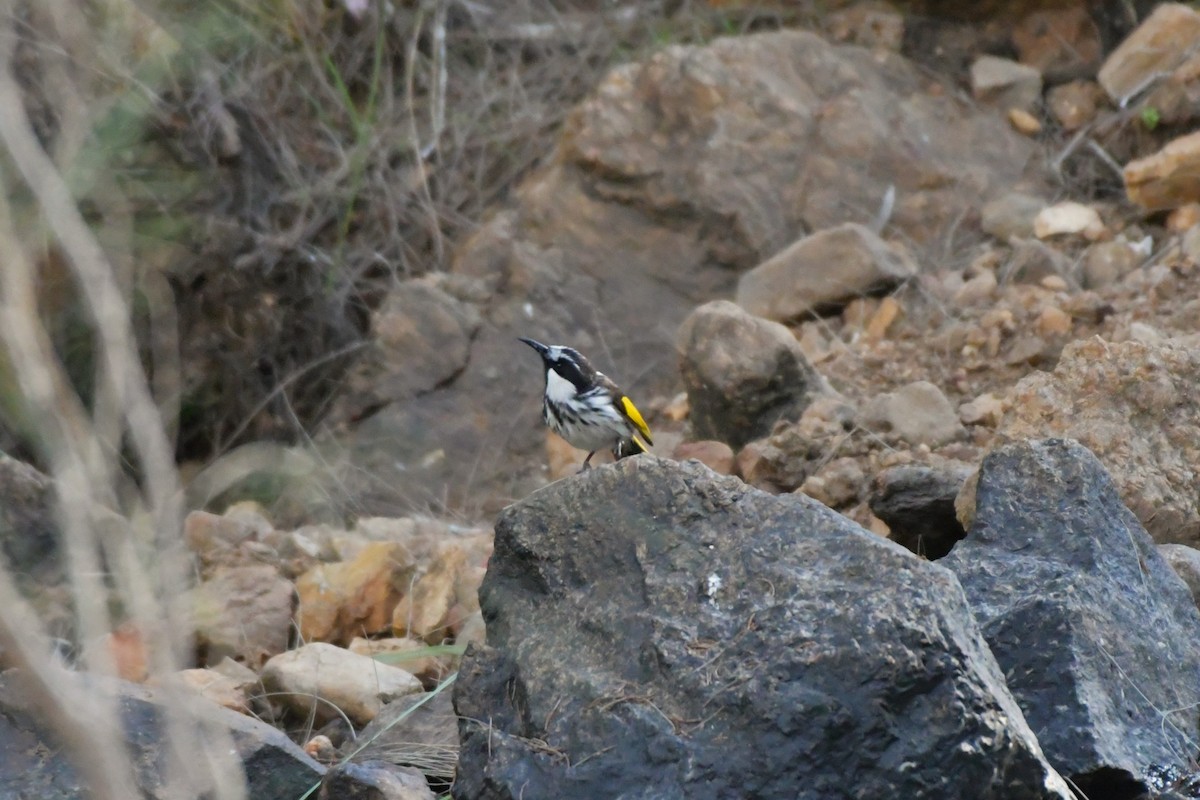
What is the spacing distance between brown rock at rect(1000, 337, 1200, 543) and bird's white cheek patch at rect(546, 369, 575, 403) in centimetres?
214

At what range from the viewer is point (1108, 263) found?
787 centimetres

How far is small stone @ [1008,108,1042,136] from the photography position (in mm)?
9391

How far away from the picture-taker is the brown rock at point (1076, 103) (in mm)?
9297

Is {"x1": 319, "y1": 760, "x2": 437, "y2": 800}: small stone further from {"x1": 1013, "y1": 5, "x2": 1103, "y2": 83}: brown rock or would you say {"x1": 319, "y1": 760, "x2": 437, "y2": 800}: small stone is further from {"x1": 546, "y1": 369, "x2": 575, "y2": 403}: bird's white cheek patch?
{"x1": 1013, "y1": 5, "x2": 1103, "y2": 83}: brown rock

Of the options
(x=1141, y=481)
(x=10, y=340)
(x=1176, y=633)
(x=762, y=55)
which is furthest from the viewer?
(x=762, y=55)

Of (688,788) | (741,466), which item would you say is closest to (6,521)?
(741,466)

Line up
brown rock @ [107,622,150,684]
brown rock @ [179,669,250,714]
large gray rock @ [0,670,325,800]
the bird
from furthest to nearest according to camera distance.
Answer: the bird → brown rock @ [107,622,150,684] → brown rock @ [179,669,250,714] → large gray rock @ [0,670,325,800]

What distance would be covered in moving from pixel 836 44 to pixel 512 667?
23.5ft

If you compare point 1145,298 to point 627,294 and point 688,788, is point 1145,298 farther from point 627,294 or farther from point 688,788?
point 688,788

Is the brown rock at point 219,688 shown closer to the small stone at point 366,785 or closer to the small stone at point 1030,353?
the small stone at point 366,785

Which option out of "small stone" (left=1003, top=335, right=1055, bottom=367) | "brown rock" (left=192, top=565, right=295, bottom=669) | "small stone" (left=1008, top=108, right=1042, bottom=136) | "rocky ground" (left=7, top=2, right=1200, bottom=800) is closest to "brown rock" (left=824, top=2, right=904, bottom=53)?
"rocky ground" (left=7, top=2, right=1200, bottom=800)

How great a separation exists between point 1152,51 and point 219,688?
6702mm

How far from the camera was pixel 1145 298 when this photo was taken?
693cm

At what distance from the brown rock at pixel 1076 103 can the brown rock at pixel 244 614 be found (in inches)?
230
